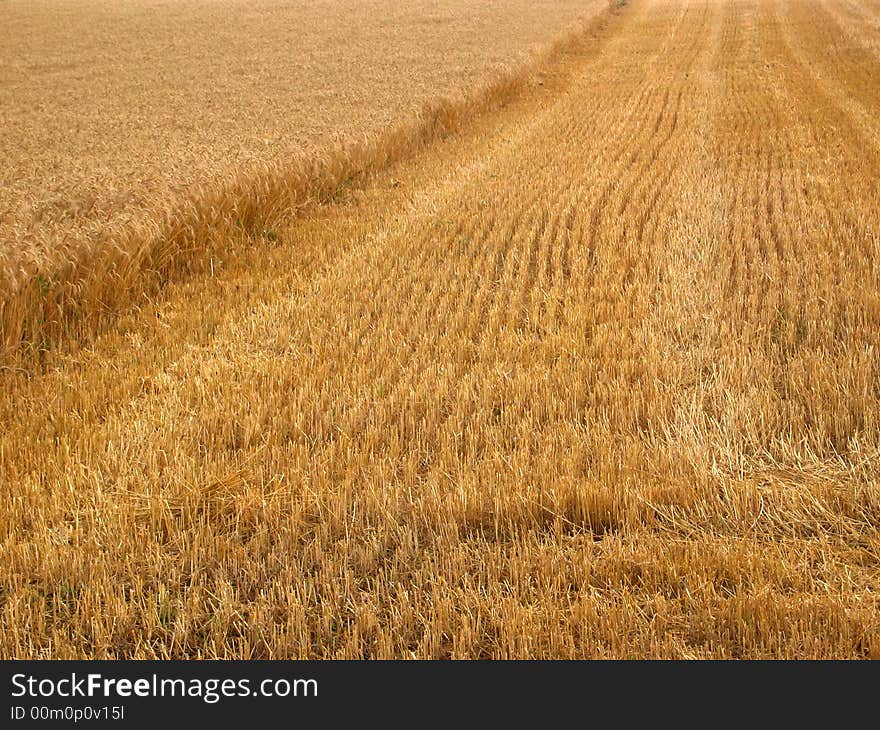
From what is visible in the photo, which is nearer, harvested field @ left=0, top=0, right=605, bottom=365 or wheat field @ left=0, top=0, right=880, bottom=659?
wheat field @ left=0, top=0, right=880, bottom=659

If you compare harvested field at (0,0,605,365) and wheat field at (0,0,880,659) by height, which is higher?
harvested field at (0,0,605,365)

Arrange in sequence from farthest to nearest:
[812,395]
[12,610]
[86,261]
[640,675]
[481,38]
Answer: [481,38] < [86,261] < [812,395] < [12,610] < [640,675]

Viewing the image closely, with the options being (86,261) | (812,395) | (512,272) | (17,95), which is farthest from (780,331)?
(17,95)

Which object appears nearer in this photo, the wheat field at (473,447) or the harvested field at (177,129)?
the wheat field at (473,447)

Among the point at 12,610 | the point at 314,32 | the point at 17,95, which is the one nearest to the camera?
the point at 12,610

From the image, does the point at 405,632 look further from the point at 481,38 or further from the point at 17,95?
the point at 481,38

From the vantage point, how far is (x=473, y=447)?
4141mm

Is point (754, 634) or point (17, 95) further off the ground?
point (17, 95)

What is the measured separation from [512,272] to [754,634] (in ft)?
14.6

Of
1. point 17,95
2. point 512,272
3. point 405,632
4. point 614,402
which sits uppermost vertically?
point 17,95

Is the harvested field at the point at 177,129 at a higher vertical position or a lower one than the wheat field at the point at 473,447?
higher

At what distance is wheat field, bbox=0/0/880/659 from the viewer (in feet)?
9.79

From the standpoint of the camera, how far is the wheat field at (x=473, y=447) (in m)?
2.98

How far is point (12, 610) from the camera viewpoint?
3.01 meters
